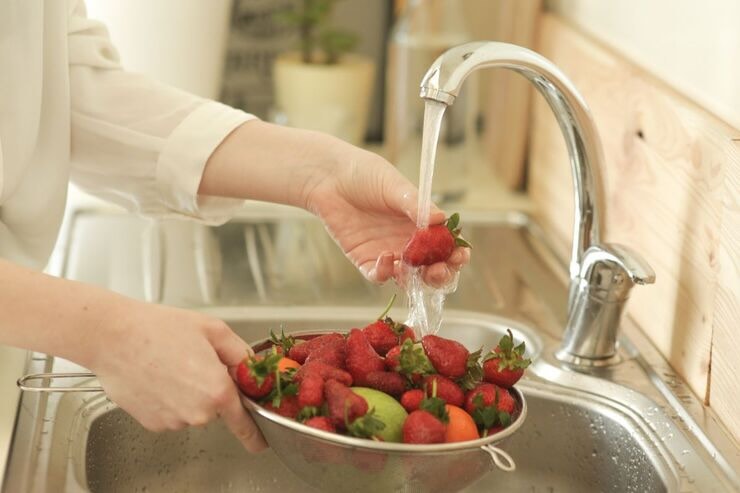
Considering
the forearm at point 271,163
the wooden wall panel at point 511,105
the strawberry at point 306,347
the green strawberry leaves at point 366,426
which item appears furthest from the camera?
the wooden wall panel at point 511,105

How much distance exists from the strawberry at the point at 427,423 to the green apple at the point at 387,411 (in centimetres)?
1

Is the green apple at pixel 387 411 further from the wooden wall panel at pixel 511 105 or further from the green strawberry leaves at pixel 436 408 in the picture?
the wooden wall panel at pixel 511 105

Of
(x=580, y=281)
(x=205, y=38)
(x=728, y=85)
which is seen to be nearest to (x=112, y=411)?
(x=580, y=281)

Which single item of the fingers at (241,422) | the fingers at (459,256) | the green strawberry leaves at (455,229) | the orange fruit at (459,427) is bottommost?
the fingers at (241,422)

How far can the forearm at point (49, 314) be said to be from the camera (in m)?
0.80

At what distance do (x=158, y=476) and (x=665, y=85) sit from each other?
64 cm

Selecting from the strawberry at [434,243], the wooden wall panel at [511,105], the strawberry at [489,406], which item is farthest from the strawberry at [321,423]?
the wooden wall panel at [511,105]

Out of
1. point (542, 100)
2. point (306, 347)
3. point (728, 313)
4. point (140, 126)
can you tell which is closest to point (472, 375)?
Answer: point (306, 347)

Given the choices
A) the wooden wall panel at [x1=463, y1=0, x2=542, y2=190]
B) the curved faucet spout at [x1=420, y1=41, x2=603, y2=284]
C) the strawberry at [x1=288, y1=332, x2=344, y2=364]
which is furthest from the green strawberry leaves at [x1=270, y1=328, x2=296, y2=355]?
the wooden wall panel at [x1=463, y1=0, x2=542, y2=190]

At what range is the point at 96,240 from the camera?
4.70ft

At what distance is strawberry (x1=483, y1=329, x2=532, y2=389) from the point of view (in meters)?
0.85

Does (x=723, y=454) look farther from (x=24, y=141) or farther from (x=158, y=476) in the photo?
(x=24, y=141)

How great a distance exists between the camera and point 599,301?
109 centimetres

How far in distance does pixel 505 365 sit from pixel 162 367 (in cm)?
25
